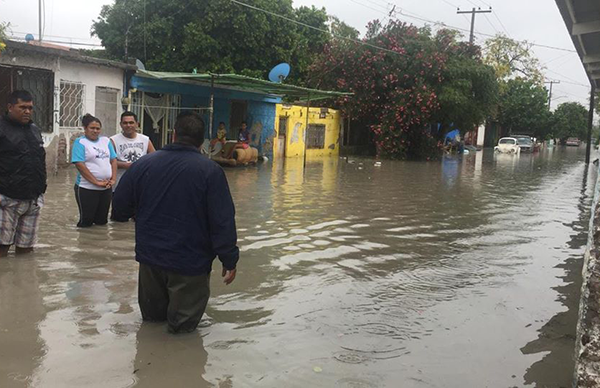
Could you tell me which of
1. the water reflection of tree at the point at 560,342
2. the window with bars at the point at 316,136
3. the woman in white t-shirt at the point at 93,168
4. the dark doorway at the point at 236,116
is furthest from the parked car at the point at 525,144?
the woman in white t-shirt at the point at 93,168

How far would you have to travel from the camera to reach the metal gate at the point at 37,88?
1186 cm

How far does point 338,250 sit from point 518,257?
2342 millimetres

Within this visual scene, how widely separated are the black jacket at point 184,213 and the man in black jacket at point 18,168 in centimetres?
213

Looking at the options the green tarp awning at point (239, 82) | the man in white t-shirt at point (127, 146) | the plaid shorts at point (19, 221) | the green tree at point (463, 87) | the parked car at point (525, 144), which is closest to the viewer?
the plaid shorts at point (19, 221)

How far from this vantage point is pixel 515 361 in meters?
3.82

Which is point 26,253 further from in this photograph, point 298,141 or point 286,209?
point 298,141

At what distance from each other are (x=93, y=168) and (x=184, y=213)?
137 inches

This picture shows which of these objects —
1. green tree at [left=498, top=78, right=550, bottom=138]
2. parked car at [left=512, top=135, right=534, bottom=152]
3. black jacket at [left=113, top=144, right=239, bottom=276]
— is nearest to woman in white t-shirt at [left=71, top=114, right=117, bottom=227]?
black jacket at [left=113, top=144, right=239, bottom=276]

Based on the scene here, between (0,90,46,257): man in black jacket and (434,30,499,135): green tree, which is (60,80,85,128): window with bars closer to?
A: (0,90,46,257): man in black jacket

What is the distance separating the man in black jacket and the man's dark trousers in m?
2.14

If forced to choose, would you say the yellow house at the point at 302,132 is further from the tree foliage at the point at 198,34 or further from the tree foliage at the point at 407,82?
the tree foliage at the point at 198,34

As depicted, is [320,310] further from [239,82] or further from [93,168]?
[239,82]

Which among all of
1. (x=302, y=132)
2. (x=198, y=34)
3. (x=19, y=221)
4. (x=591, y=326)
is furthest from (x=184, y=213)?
(x=198, y=34)

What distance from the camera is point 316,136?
27562mm
